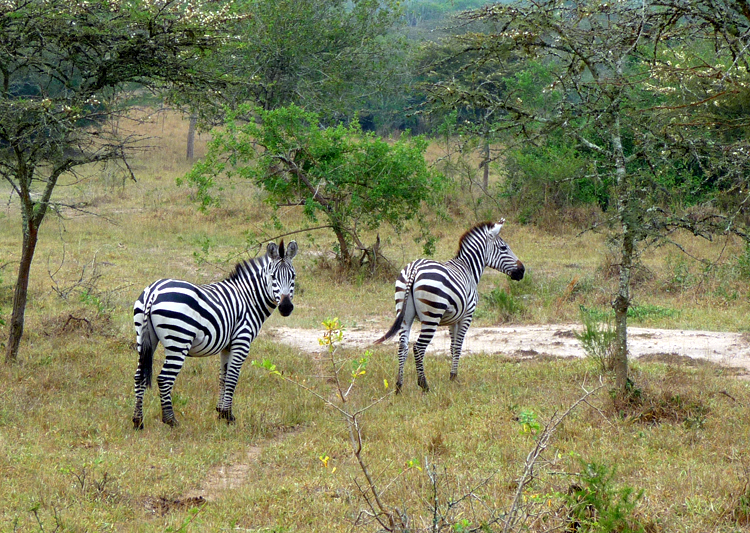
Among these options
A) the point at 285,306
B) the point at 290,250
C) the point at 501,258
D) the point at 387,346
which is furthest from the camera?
the point at 387,346

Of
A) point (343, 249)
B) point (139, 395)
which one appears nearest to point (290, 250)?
point (139, 395)

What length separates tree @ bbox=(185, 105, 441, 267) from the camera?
1538 centimetres

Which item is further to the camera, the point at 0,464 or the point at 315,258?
the point at 315,258

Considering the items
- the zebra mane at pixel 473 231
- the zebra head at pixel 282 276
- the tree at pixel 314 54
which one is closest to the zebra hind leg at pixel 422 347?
the zebra mane at pixel 473 231

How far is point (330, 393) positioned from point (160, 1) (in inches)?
200

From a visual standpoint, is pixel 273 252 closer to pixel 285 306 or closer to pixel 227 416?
pixel 285 306

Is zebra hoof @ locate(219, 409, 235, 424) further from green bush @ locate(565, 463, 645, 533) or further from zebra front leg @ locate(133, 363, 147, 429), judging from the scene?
green bush @ locate(565, 463, 645, 533)

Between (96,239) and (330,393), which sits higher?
(96,239)

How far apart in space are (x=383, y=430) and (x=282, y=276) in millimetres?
2043

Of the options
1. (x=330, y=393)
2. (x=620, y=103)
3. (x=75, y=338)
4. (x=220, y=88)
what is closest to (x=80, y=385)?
(x=75, y=338)

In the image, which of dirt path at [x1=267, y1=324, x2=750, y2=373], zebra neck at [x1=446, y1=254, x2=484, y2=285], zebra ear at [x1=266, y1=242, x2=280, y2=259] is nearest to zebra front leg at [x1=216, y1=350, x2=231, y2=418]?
zebra ear at [x1=266, y1=242, x2=280, y2=259]

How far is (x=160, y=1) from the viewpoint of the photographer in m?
8.58

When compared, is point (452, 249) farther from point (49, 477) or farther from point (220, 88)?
point (49, 477)

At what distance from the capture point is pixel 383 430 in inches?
275
